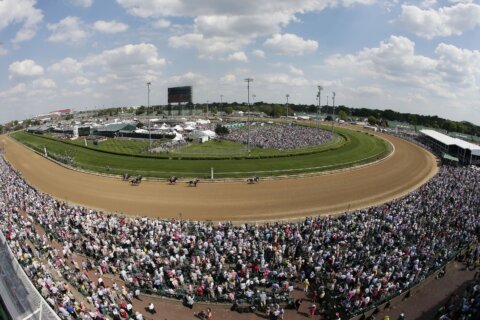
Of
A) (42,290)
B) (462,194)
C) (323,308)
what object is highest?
(462,194)

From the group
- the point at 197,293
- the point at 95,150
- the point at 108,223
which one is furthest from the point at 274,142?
the point at 197,293

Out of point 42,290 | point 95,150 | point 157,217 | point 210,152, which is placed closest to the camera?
point 42,290

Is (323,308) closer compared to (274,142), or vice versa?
(323,308)

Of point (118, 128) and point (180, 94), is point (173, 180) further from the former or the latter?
point (180, 94)

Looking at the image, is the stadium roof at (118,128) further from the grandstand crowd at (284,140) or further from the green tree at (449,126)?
the green tree at (449,126)

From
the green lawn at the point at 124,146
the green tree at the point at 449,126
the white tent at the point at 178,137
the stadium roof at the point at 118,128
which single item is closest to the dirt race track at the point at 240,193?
the green lawn at the point at 124,146

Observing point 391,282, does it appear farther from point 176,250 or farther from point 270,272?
point 176,250

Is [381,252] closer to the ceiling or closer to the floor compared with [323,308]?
closer to the ceiling
